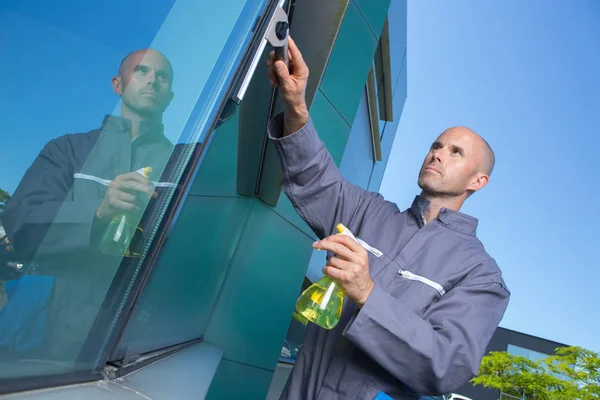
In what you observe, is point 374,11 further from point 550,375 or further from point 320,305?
point 550,375

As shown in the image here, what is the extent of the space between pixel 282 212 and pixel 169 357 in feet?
5.73

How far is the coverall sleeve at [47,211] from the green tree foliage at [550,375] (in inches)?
949

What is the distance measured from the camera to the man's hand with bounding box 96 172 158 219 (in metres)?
1.03

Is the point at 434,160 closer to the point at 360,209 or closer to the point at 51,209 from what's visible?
the point at 360,209

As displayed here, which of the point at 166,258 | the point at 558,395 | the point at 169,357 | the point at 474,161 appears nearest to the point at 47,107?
the point at 166,258

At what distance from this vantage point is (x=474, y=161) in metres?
2.04

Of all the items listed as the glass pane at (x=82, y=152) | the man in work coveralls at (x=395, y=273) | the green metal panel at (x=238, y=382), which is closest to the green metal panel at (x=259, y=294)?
the green metal panel at (x=238, y=382)

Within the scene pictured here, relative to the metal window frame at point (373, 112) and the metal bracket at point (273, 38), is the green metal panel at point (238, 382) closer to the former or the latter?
the metal bracket at point (273, 38)

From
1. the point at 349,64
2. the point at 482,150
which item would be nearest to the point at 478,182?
the point at 482,150

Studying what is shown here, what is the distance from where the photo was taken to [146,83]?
41.5 inches

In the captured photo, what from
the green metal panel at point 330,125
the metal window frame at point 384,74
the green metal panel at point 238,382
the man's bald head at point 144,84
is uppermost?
the metal window frame at point 384,74

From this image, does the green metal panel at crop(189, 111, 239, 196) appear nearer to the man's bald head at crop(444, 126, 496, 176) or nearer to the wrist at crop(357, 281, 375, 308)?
the wrist at crop(357, 281, 375, 308)

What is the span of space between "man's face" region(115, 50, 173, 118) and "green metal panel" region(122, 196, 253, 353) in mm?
603

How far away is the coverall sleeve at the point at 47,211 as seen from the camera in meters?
0.76
